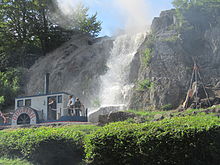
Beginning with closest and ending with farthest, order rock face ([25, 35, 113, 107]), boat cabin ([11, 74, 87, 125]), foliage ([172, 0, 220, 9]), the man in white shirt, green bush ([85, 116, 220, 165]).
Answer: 1. green bush ([85, 116, 220, 165])
2. the man in white shirt
3. boat cabin ([11, 74, 87, 125])
4. foliage ([172, 0, 220, 9])
5. rock face ([25, 35, 113, 107])

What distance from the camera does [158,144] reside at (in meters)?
8.20

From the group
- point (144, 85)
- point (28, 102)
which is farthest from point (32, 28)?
point (28, 102)

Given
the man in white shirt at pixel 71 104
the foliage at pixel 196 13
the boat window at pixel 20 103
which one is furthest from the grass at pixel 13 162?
the foliage at pixel 196 13

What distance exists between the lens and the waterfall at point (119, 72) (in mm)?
32156

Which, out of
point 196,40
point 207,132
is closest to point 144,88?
point 196,40

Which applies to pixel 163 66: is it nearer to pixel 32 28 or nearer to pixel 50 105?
pixel 50 105

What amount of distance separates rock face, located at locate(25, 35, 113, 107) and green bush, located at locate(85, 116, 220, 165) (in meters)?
25.2

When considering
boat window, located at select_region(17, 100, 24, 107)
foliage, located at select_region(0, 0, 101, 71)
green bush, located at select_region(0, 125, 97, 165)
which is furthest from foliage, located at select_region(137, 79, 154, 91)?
foliage, located at select_region(0, 0, 101, 71)

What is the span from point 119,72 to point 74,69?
7.58 m

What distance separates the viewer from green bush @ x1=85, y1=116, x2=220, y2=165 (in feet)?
25.7

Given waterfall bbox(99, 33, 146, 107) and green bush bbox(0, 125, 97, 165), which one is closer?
green bush bbox(0, 125, 97, 165)

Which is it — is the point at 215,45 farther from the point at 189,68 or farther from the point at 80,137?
the point at 80,137

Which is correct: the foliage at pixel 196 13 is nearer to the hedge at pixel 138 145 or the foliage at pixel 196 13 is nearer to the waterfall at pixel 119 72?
the waterfall at pixel 119 72

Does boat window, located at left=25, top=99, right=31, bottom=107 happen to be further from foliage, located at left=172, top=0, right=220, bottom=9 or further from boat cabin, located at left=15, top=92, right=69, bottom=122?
foliage, located at left=172, top=0, right=220, bottom=9
